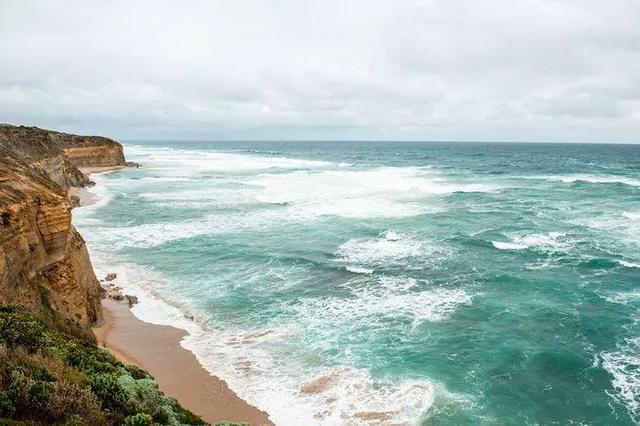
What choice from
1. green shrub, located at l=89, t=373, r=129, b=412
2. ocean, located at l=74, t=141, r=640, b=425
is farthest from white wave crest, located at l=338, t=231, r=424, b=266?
green shrub, located at l=89, t=373, r=129, b=412

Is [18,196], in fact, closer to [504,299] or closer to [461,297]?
[461,297]

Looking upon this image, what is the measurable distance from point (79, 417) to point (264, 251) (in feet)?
71.4

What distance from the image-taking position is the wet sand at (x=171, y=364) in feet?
44.3

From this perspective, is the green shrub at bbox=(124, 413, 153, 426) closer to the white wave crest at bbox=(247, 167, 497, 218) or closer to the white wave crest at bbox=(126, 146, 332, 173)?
the white wave crest at bbox=(247, 167, 497, 218)

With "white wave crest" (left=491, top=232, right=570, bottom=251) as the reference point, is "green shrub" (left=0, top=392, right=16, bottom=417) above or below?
above

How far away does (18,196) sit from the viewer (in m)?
14.4

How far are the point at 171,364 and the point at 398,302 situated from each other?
31.5 feet

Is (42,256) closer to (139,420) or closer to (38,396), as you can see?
(38,396)

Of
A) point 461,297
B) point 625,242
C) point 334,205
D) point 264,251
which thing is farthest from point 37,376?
point 334,205

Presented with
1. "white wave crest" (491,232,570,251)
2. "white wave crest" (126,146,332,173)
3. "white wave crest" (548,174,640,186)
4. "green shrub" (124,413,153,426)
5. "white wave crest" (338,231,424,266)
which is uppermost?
"white wave crest" (126,146,332,173)

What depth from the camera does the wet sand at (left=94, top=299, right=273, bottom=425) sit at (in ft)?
44.3

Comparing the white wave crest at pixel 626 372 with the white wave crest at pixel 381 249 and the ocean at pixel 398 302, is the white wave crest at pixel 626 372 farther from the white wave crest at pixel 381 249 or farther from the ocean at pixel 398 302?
the white wave crest at pixel 381 249

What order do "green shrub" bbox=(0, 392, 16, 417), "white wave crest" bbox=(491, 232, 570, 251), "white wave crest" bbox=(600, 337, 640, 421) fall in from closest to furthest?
"green shrub" bbox=(0, 392, 16, 417) < "white wave crest" bbox=(600, 337, 640, 421) < "white wave crest" bbox=(491, 232, 570, 251)

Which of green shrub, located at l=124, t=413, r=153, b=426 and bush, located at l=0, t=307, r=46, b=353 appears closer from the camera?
green shrub, located at l=124, t=413, r=153, b=426
